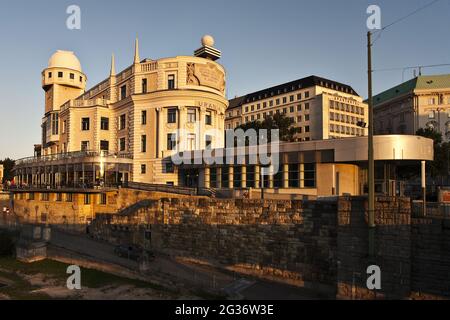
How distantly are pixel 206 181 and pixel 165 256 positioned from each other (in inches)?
439

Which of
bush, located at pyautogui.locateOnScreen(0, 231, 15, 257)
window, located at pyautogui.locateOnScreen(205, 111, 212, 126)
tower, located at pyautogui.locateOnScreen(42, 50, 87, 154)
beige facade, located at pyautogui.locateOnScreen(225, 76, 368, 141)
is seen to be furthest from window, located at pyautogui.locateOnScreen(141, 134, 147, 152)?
beige facade, located at pyautogui.locateOnScreen(225, 76, 368, 141)

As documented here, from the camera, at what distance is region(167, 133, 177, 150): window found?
1741 inches

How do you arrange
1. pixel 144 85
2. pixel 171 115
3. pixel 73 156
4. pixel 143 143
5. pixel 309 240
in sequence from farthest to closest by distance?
pixel 144 85, pixel 143 143, pixel 171 115, pixel 73 156, pixel 309 240

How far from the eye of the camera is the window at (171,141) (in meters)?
44.2

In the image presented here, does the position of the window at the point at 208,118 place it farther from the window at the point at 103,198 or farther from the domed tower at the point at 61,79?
the domed tower at the point at 61,79

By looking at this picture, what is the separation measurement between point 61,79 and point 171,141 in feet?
121

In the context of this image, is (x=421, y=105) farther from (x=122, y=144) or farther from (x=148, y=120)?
(x=122, y=144)

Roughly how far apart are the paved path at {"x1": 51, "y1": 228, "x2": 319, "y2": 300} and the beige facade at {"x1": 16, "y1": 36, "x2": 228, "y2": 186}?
11951 millimetres

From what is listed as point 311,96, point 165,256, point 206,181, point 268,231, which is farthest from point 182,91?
point 311,96

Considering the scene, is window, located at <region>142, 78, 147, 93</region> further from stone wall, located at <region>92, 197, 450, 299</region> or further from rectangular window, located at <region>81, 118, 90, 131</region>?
stone wall, located at <region>92, 197, 450, 299</region>

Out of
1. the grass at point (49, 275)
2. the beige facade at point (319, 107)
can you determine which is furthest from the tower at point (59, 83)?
the beige facade at point (319, 107)

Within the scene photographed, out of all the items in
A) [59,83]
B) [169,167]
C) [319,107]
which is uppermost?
[59,83]

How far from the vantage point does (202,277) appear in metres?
23.2

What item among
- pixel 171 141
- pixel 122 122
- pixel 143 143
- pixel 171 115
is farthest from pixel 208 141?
pixel 122 122
